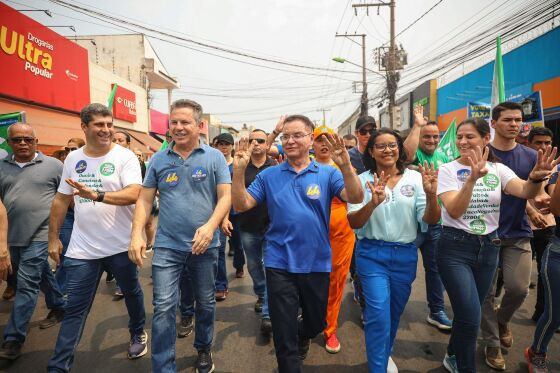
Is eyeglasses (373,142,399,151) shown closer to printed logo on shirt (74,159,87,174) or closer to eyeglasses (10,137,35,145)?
printed logo on shirt (74,159,87,174)

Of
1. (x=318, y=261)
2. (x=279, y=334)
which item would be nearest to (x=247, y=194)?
(x=318, y=261)

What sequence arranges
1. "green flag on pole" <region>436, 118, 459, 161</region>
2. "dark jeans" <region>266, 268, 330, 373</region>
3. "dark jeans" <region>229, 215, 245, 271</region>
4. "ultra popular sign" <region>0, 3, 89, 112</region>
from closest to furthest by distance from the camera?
1. "dark jeans" <region>266, 268, 330, 373</region>
2. "green flag on pole" <region>436, 118, 459, 161</region>
3. "dark jeans" <region>229, 215, 245, 271</region>
4. "ultra popular sign" <region>0, 3, 89, 112</region>

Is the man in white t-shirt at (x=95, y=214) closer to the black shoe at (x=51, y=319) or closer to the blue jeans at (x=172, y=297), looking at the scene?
the blue jeans at (x=172, y=297)

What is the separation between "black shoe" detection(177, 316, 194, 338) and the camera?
351 cm

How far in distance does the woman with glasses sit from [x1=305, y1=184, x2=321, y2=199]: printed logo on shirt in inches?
11.8

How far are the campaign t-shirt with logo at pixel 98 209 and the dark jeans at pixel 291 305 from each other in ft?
4.56

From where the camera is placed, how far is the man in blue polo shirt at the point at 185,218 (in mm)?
2520

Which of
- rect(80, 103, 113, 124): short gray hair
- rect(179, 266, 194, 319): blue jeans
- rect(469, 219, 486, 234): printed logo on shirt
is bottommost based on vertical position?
rect(179, 266, 194, 319): blue jeans

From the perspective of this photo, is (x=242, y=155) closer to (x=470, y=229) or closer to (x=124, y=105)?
(x=470, y=229)

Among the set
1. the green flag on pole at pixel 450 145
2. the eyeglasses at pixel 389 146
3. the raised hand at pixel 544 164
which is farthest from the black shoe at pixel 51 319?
the green flag on pole at pixel 450 145

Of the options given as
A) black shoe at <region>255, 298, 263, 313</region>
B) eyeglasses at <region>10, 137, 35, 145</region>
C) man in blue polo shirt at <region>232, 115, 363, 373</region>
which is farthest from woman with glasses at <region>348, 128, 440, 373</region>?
eyeglasses at <region>10, 137, 35, 145</region>

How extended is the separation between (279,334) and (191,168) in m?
1.39

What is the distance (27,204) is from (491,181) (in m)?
4.30

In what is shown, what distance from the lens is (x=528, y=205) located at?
10.2 ft
